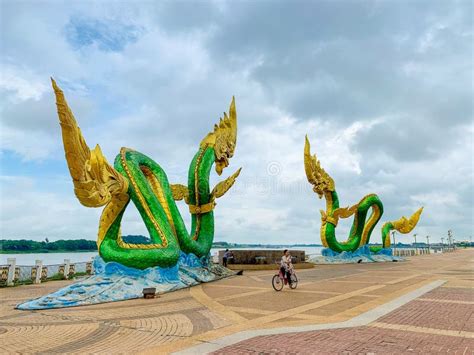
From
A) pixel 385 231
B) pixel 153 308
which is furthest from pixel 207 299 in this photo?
pixel 385 231

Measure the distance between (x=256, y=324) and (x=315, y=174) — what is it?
2107 cm

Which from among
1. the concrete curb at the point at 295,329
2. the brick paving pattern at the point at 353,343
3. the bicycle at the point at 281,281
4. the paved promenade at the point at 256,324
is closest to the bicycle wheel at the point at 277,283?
the bicycle at the point at 281,281

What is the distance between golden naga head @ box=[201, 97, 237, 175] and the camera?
672 inches

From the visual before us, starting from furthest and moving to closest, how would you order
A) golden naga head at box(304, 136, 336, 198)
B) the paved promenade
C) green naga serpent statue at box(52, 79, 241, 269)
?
golden naga head at box(304, 136, 336, 198) → green naga serpent statue at box(52, 79, 241, 269) → the paved promenade

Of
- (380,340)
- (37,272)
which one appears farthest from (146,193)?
(380,340)

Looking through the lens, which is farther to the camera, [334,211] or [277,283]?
[334,211]

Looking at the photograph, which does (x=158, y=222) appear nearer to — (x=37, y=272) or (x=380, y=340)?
(x=37, y=272)

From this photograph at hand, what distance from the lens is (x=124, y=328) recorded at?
22.4ft

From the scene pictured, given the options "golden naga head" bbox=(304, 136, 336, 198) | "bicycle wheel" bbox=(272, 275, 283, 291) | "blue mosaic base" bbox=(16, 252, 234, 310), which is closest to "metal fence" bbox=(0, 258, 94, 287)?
"blue mosaic base" bbox=(16, 252, 234, 310)

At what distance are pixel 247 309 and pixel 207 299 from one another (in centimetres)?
203

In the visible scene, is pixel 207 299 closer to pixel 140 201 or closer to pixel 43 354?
pixel 140 201

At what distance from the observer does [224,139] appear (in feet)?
57.7

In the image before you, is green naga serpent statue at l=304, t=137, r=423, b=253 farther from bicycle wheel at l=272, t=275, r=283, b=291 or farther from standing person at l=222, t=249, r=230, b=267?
bicycle wheel at l=272, t=275, r=283, b=291

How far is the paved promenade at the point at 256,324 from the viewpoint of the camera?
18.0 ft
